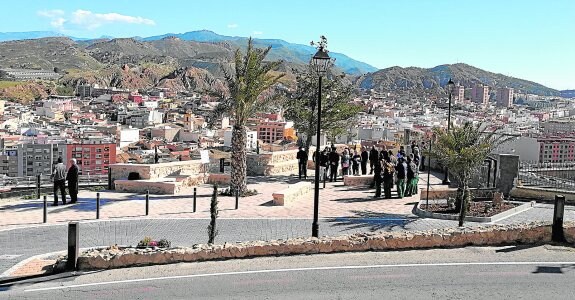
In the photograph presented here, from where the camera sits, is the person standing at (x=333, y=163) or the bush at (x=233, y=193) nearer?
the bush at (x=233, y=193)

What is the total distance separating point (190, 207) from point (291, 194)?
9.15ft

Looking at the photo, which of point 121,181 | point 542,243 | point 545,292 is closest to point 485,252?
point 542,243

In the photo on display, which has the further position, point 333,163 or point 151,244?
point 333,163

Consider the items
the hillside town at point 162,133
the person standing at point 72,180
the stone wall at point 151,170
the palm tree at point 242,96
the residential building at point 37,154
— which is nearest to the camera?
the person standing at point 72,180

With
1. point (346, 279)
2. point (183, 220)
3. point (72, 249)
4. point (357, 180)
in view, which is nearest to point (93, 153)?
point (357, 180)

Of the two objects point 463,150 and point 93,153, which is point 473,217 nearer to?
point 463,150

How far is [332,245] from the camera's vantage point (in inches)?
393

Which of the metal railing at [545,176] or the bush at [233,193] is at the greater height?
the metal railing at [545,176]

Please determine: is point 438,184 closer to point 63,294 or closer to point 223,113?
point 223,113

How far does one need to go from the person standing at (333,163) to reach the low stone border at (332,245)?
958 cm

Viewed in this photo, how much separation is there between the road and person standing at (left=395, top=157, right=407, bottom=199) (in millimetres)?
6708

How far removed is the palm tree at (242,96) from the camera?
17.8 metres

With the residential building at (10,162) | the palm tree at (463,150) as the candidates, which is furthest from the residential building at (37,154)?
the palm tree at (463,150)

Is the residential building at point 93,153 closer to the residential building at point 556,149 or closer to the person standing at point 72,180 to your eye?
the residential building at point 556,149
